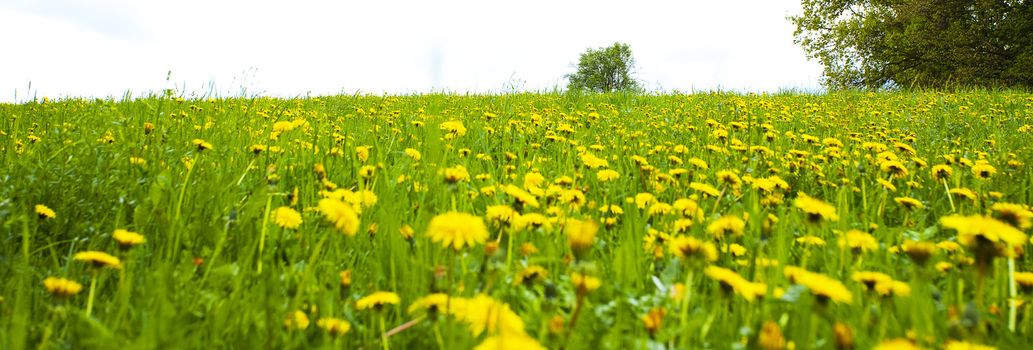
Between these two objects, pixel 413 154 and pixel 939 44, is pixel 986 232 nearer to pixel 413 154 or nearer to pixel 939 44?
pixel 413 154

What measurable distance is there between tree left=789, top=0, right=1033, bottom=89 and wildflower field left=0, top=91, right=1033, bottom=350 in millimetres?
16764

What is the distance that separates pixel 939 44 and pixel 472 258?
21.2m

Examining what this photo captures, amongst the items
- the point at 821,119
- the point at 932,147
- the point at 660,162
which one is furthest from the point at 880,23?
the point at 660,162

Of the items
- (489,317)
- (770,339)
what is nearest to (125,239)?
(489,317)

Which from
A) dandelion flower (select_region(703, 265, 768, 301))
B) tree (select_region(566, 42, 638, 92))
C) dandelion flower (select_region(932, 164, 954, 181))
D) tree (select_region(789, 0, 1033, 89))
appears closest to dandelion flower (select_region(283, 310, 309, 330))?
dandelion flower (select_region(703, 265, 768, 301))

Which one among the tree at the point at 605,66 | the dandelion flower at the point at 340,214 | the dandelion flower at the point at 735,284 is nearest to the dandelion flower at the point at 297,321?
the dandelion flower at the point at 340,214

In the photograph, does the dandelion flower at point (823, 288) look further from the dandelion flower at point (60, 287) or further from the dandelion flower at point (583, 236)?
the dandelion flower at point (60, 287)

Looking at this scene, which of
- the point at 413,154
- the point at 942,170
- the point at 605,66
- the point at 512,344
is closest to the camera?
the point at 512,344

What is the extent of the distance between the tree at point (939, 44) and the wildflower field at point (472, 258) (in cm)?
1676

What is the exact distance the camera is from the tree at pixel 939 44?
17.0 metres

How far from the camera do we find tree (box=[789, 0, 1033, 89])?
55.8ft

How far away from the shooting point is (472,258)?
1.44 m

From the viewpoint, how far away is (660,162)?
3.12 meters

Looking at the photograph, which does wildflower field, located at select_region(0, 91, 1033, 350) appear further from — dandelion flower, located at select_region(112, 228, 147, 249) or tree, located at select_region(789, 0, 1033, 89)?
tree, located at select_region(789, 0, 1033, 89)
